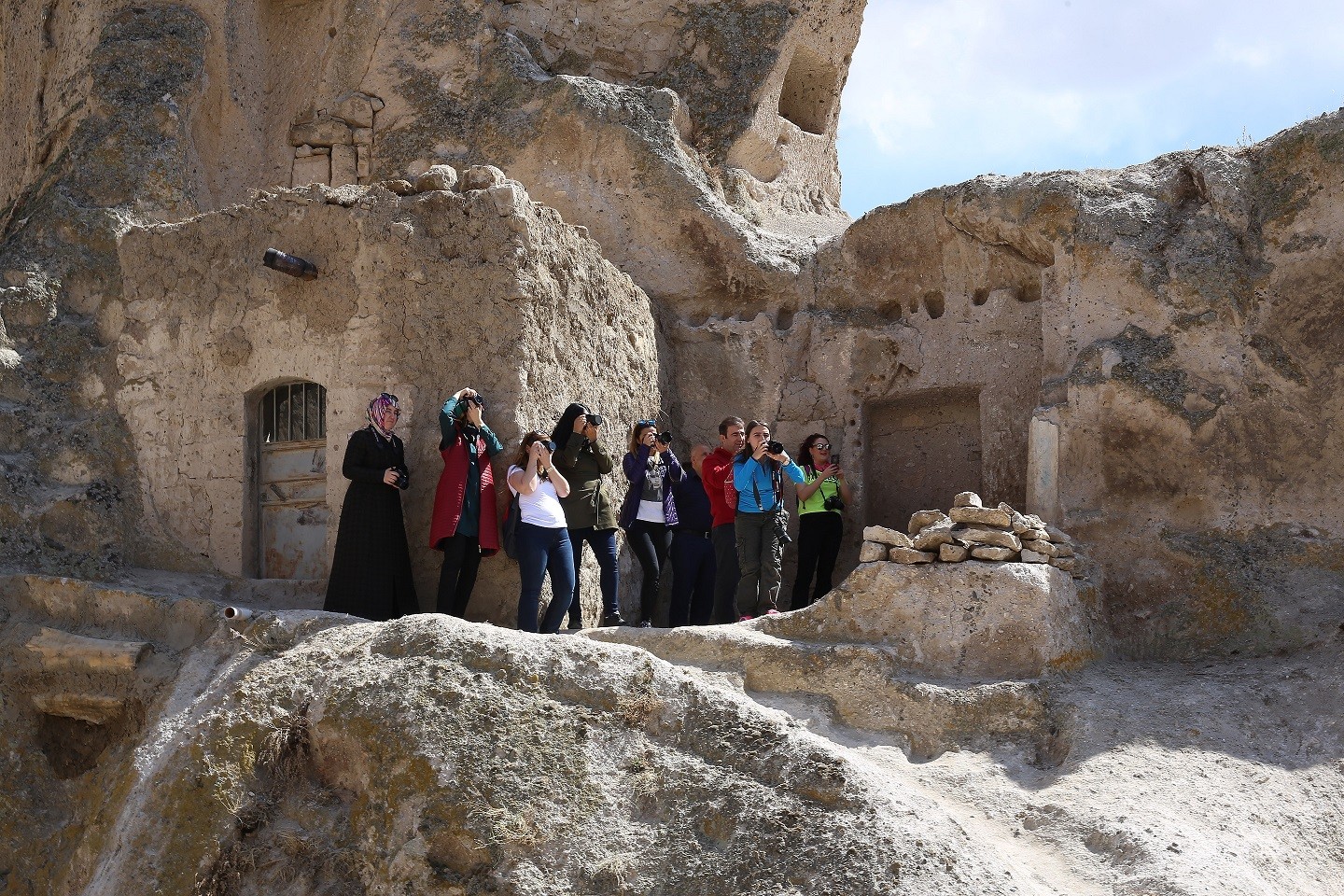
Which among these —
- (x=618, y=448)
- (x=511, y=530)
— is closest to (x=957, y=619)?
(x=511, y=530)

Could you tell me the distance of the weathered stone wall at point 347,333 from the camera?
362 inches

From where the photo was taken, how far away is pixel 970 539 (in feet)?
26.2

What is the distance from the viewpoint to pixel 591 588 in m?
9.43

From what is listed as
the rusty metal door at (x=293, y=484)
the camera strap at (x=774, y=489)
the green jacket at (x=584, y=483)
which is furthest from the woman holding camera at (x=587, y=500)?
the rusty metal door at (x=293, y=484)

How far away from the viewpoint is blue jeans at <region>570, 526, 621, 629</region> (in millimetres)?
8672

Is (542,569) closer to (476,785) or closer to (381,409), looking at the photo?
(381,409)

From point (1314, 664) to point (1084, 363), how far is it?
2.56 m

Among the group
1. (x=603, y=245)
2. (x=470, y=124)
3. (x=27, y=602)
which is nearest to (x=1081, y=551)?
(x=603, y=245)

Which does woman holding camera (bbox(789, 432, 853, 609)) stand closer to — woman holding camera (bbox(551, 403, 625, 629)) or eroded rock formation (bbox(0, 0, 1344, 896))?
eroded rock formation (bbox(0, 0, 1344, 896))

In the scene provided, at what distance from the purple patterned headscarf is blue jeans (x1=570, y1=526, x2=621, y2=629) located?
1285 millimetres

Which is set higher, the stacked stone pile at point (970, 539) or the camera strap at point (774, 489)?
the camera strap at point (774, 489)

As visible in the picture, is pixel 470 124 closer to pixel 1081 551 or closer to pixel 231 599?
pixel 231 599

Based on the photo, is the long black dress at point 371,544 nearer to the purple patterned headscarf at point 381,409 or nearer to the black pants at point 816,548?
the purple patterned headscarf at point 381,409

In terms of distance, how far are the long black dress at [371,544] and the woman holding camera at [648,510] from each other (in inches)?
55.2
